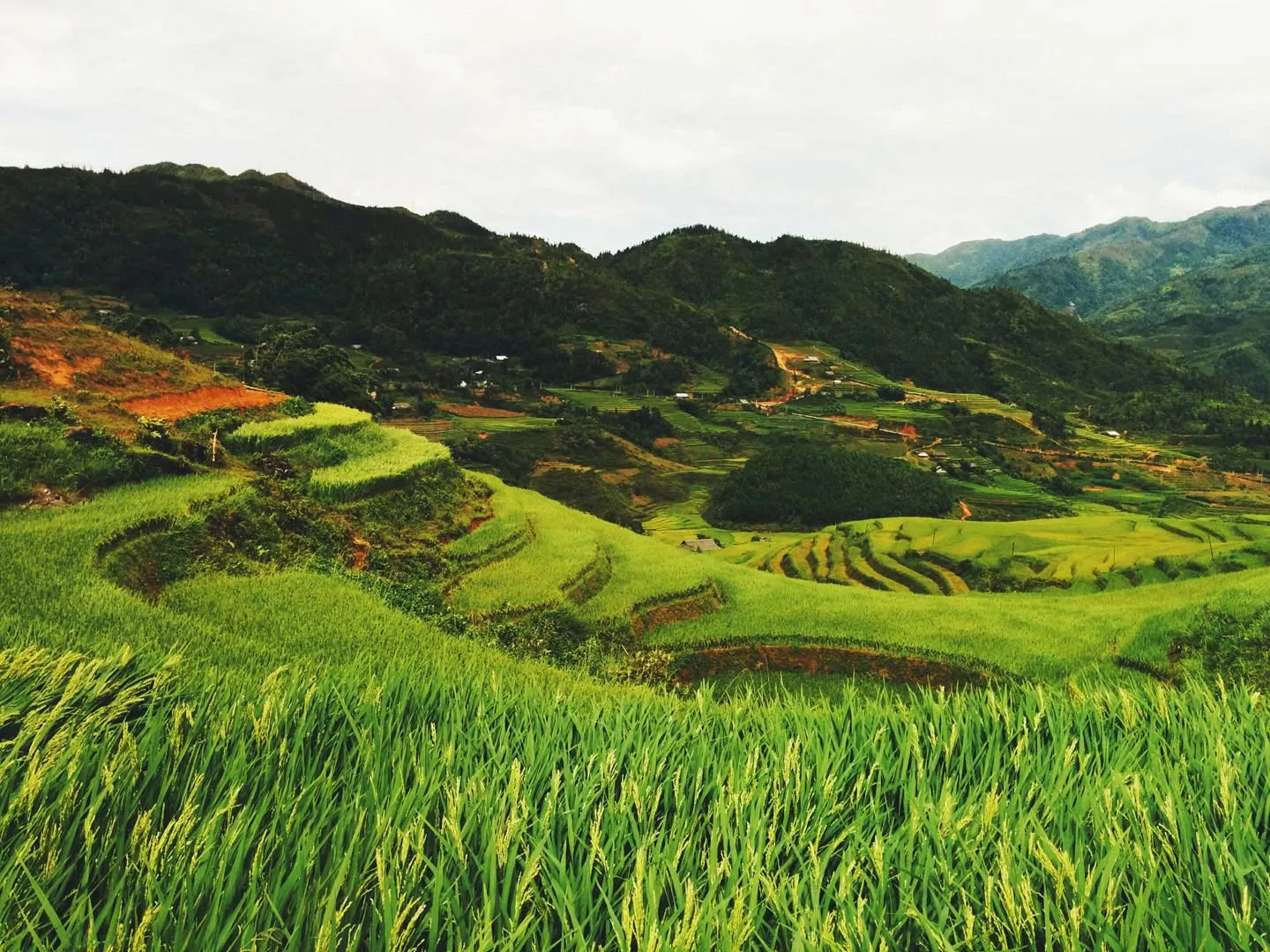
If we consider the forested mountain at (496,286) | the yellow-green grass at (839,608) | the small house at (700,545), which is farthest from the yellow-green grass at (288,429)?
the forested mountain at (496,286)

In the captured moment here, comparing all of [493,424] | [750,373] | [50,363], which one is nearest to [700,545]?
[50,363]

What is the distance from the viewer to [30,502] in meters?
9.65

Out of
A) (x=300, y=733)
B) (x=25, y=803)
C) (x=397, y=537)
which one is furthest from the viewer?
(x=397, y=537)

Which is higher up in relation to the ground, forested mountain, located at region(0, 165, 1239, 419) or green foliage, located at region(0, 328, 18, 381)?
forested mountain, located at region(0, 165, 1239, 419)

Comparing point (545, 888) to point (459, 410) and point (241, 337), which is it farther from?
point (241, 337)

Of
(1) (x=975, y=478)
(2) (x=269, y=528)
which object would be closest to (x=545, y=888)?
(2) (x=269, y=528)

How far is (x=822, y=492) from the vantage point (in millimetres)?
64000

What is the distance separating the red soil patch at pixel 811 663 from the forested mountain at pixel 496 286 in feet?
350

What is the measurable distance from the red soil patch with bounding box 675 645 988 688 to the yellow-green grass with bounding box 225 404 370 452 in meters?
12.1

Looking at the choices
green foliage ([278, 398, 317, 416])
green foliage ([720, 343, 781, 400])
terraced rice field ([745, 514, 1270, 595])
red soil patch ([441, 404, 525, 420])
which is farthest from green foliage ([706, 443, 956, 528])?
green foliage ([720, 343, 781, 400])

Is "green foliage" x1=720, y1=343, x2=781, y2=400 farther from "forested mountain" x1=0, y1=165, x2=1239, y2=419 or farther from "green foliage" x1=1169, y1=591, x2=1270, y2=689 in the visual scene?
"green foliage" x1=1169, y1=591, x2=1270, y2=689

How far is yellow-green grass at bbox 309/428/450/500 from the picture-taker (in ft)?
49.0

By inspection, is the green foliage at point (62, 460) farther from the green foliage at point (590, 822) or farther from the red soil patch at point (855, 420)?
the red soil patch at point (855, 420)

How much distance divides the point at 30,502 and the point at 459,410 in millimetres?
76679
